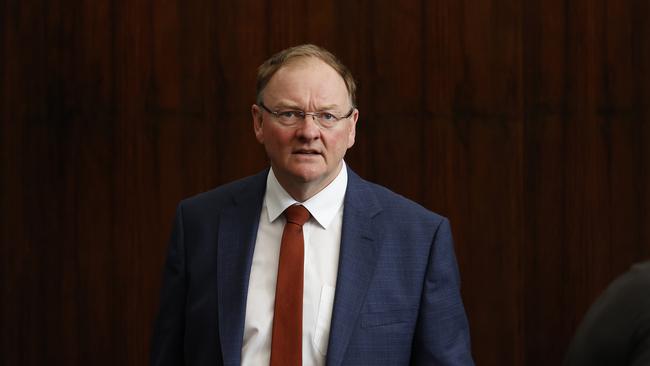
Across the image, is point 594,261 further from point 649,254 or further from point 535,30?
point 535,30

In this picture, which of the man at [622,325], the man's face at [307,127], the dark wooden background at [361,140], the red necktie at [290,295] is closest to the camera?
the man at [622,325]

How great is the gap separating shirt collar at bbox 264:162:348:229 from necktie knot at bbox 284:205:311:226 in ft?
0.04

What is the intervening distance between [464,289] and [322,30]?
3.66ft

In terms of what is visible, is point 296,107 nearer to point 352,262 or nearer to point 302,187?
point 302,187

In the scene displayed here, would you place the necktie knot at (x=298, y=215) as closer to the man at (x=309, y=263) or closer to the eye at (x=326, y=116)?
the man at (x=309, y=263)

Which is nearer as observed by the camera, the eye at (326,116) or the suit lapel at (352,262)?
the suit lapel at (352,262)

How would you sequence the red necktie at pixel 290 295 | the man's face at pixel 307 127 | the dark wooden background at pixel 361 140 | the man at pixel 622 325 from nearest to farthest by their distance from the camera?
the man at pixel 622 325 → the red necktie at pixel 290 295 → the man's face at pixel 307 127 → the dark wooden background at pixel 361 140

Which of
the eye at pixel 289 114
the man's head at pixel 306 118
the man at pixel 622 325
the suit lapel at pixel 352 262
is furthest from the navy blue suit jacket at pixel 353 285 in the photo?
the man at pixel 622 325

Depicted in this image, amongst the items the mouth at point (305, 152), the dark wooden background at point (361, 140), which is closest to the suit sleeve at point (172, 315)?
the mouth at point (305, 152)

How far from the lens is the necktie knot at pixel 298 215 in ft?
8.64

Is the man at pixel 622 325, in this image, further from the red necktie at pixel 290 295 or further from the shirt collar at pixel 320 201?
the shirt collar at pixel 320 201

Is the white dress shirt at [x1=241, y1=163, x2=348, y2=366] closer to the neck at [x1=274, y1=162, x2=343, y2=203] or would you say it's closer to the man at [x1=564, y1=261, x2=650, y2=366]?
the neck at [x1=274, y1=162, x2=343, y2=203]

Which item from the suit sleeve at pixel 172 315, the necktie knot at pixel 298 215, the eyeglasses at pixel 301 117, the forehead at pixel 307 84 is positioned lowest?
the suit sleeve at pixel 172 315

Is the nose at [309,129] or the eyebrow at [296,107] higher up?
the eyebrow at [296,107]
